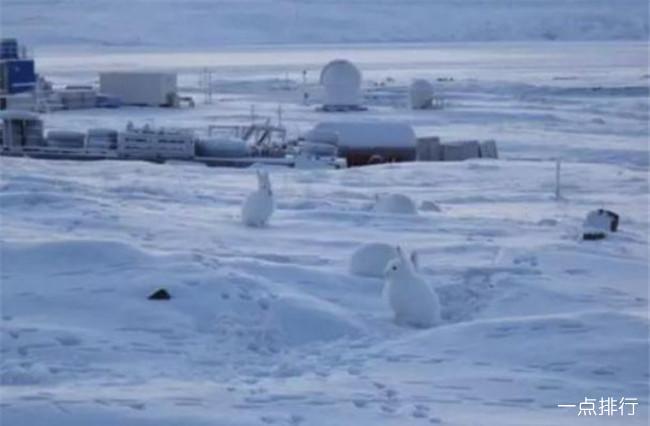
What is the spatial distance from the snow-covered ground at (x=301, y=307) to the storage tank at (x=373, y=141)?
411 centimetres

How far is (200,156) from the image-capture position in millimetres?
17578

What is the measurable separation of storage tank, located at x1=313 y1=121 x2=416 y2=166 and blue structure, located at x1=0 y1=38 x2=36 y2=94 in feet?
25.6

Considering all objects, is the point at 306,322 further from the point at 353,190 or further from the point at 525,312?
the point at 353,190

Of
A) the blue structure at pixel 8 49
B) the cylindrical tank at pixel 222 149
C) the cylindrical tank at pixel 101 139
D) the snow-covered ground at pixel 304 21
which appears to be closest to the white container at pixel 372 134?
the cylindrical tank at pixel 222 149

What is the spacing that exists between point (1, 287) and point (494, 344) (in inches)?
94.2

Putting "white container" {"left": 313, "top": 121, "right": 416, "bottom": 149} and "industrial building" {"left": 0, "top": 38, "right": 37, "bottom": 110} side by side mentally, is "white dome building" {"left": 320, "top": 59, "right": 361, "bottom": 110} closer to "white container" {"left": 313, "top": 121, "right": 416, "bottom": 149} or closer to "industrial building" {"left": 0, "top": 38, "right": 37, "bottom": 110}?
"industrial building" {"left": 0, "top": 38, "right": 37, "bottom": 110}

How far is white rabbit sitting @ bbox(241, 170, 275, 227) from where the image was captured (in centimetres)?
980

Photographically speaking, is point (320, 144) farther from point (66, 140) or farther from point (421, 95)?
point (421, 95)

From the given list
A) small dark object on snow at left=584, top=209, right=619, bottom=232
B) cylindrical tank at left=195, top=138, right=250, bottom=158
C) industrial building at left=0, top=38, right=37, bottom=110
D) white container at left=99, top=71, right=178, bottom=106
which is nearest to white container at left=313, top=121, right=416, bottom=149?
cylindrical tank at left=195, top=138, right=250, bottom=158

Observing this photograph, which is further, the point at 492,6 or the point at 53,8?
the point at 492,6

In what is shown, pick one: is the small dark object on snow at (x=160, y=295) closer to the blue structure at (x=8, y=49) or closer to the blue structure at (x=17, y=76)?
the blue structure at (x=17, y=76)

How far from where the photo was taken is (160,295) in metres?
6.89

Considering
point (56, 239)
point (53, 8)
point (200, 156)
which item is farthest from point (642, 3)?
point (56, 239)

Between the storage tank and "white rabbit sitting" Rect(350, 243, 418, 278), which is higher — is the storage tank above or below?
below
